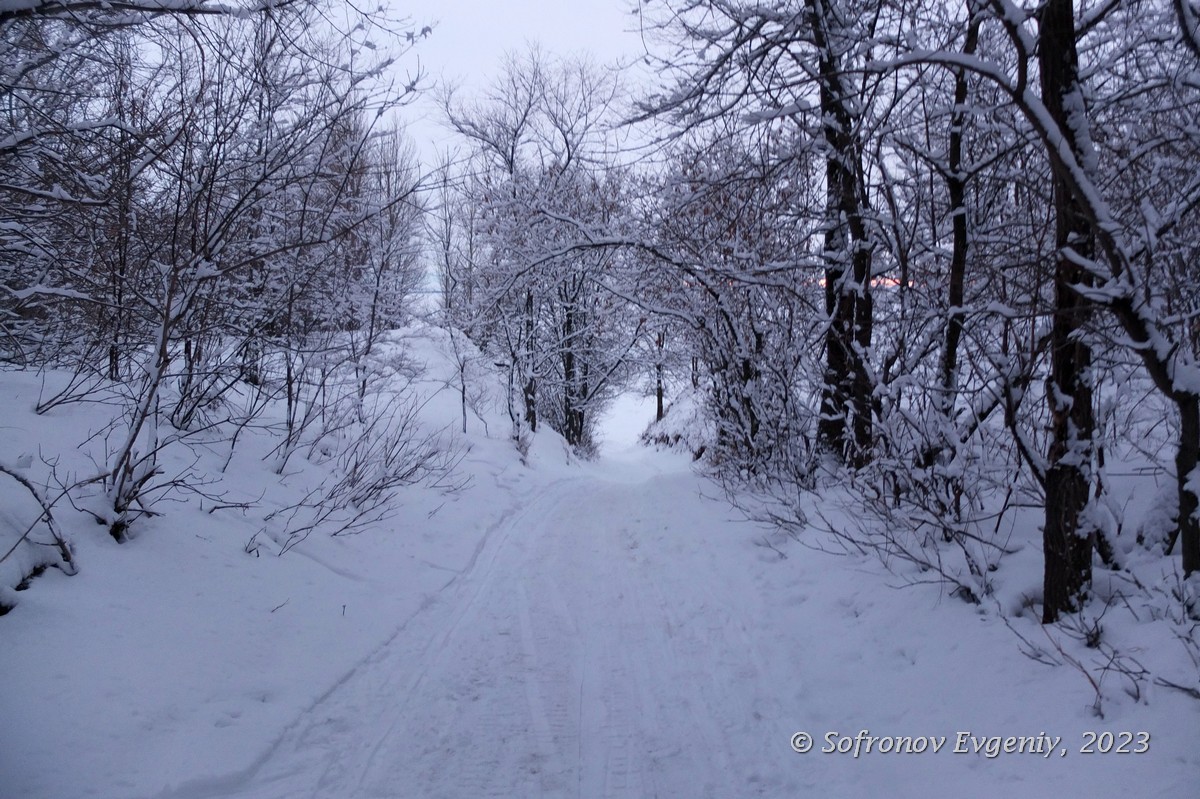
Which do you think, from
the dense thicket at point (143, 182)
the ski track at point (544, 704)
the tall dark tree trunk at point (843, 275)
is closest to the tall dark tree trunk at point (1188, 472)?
the ski track at point (544, 704)

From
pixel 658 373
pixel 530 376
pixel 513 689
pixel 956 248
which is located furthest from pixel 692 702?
pixel 658 373

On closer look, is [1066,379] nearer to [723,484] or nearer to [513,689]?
[513,689]

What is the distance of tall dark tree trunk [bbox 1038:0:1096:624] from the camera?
3.46 meters

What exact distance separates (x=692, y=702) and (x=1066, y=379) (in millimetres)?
2975

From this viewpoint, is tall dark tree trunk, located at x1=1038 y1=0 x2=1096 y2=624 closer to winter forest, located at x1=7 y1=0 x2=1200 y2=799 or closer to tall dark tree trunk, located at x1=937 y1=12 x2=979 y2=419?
winter forest, located at x1=7 y1=0 x2=1200 y2=799

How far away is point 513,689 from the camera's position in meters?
4.52

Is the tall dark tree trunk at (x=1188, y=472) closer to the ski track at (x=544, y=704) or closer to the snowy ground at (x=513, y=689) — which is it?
the snowy ground at (x=513, y=689)

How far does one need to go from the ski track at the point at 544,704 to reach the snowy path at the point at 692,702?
0.02 metres

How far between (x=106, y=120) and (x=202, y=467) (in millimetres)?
3378

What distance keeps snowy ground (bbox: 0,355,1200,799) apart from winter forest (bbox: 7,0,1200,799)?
0.03 m

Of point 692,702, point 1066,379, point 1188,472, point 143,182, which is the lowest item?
point 692,702

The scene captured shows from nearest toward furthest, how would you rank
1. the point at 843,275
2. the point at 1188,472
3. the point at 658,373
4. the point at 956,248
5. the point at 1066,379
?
the point at 1188,472, the point at 1066,379, the point at 956,248, the point at 843,275, the point at 658,373

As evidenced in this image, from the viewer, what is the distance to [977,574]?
435 centimetres

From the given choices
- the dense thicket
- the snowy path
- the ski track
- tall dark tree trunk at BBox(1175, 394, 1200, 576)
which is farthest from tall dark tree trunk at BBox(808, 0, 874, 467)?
the dense thicket
